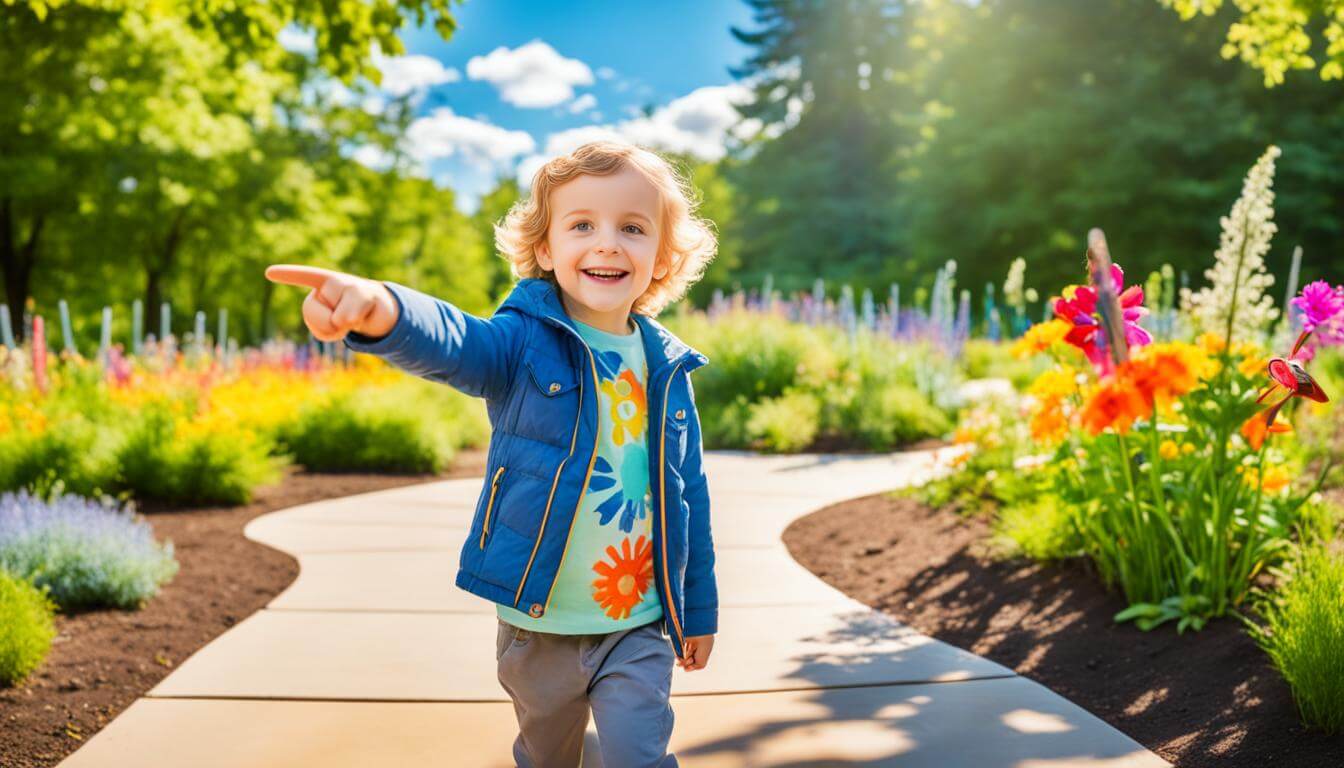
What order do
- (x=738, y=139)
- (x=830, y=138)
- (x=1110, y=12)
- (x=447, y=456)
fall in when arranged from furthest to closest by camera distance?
(x=738, y=139), (x=830, y=138), (x=1110, y=12), (x=447, y=456)

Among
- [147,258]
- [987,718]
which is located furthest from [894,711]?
[147,258]

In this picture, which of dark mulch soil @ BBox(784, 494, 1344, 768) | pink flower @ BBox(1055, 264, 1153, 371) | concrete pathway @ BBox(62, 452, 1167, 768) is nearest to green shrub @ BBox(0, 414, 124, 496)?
concrete pathway @ BBox(62, 452, 1167, 768)

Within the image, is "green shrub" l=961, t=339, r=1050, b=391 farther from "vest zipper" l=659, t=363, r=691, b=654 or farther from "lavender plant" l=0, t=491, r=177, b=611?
"vest zipper" l=659, t=363, r=691, b=654

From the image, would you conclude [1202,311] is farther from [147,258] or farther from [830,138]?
[830,138]

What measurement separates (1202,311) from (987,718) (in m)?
2.12

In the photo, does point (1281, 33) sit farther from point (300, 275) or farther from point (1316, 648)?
point (300, 275)

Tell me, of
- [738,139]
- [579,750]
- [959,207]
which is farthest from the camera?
[738,139]

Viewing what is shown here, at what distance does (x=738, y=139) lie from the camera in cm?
4266

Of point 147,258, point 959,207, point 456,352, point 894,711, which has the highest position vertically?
point 959,207

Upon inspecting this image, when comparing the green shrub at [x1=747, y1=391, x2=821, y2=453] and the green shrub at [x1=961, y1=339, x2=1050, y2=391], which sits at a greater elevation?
the green shrub at [x1=961, y1=339, x2=1050, y2=391]

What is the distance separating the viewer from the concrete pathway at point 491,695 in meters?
2.63

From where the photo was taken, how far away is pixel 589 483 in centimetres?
213

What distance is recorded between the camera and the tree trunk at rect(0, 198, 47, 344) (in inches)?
763

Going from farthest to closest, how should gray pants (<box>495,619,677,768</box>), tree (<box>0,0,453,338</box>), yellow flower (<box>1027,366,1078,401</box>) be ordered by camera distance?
tree (<box>0,0,453,338</box>) < yellow flower (<box>1027,366,1078,401</box>) < gray pants (<box>495,619,677,768</box>)
